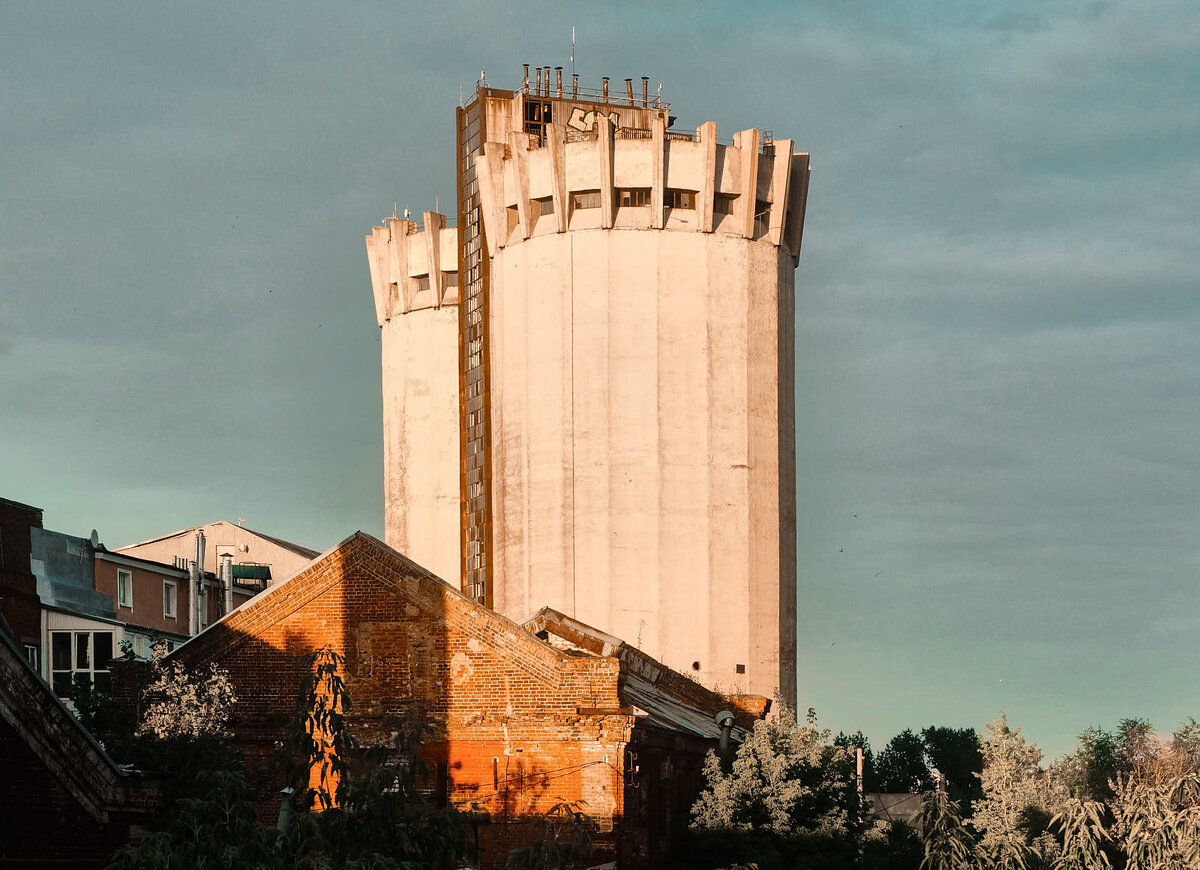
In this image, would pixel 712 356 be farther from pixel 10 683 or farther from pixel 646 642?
pixel 10 683

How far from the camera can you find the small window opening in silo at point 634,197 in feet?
257

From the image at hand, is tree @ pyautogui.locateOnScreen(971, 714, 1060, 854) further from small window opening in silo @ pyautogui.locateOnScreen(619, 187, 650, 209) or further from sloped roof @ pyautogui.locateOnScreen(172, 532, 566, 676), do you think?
small window opening in silo @ pyautogui.locateOnScreen(619, 187, 650, 209)

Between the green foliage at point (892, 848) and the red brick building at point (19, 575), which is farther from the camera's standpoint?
the red brick building at point (19, 575)

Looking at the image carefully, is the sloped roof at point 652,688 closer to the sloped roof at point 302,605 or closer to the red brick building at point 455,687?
the red brick building at point 455,687

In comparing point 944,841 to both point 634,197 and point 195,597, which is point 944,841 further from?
point 634,197

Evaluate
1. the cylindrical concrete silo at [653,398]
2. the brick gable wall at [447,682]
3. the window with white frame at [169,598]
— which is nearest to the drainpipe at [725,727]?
the brick gable wall at [447,682]

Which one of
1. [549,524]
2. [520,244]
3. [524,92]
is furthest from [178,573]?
[524,92]

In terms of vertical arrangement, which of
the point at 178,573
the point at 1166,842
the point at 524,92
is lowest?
the point at 1166,842

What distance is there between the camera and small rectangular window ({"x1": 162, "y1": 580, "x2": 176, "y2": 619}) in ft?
229

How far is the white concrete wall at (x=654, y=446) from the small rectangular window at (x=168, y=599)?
14.8 meters

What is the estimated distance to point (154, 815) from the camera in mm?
24234

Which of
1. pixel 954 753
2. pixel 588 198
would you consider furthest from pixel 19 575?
pixel 954 753

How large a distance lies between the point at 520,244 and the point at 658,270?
6600 millimetres

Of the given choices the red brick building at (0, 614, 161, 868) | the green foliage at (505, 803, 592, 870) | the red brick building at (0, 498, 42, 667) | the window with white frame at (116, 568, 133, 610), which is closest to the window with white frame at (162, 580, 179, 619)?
the window with white frame at (116, 568, 133, 610)
